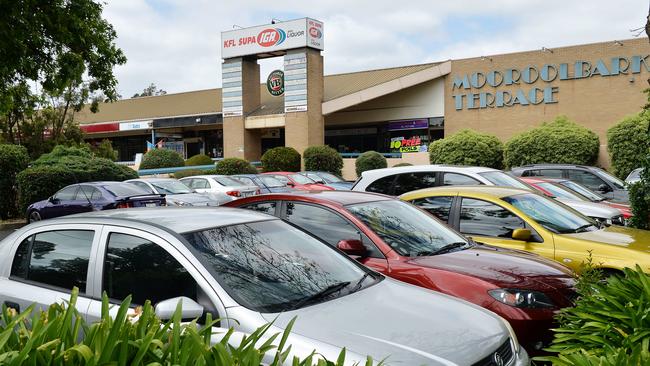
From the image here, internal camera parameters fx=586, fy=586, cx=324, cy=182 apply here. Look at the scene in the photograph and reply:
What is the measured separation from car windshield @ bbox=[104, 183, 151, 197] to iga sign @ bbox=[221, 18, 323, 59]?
21578 millimetres

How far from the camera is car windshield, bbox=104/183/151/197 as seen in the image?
15.7 m

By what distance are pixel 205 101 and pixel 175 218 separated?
4485 cm

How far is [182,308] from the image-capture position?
10.8 ft

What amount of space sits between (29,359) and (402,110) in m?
37.0

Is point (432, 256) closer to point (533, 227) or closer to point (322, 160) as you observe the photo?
point (533, 227)

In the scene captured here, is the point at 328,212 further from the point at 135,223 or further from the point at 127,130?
the point at 127,130

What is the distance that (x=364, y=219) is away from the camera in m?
5.80

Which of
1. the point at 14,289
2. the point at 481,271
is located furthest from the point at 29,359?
the point at 481,271

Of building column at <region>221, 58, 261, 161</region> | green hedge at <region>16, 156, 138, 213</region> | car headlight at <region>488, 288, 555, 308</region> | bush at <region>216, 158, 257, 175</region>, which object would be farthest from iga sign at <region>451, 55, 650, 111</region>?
car headlight at <region>488, 288, 555, 308</region>

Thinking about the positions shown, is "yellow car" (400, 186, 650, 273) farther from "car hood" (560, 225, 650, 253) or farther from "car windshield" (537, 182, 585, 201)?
"car windshield" (537, 182, 585, 201)

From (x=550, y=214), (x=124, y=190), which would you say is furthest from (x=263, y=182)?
(x=550, y=214)

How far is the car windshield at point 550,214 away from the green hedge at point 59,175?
17769 mm

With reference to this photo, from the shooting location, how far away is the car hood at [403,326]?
3.10 metres

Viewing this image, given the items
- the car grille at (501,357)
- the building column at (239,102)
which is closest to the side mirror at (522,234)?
the car grille at (501,357)
